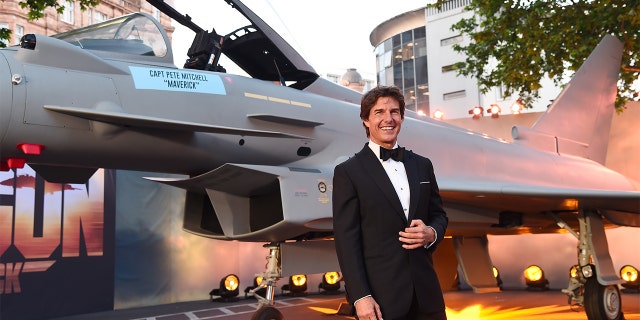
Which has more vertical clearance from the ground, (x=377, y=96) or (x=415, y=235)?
(x=377, y=96)

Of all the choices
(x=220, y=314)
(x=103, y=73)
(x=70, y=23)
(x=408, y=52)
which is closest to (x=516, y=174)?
(x=220, y=314)

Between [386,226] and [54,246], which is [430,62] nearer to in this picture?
[54,246]

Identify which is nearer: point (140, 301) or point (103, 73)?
point (103, 73)

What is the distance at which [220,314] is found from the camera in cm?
896

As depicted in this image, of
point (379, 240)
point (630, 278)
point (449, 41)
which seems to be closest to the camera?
point (379, 240)

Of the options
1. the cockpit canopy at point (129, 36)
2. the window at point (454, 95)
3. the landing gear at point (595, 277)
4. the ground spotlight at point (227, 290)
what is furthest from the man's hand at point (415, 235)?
the window at point (454, 95)

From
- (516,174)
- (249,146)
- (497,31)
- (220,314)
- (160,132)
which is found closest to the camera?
(160,132)

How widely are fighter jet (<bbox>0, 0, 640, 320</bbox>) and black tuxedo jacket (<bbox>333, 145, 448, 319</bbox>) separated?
2.66 m

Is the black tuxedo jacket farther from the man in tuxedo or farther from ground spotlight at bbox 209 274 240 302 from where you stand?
ground spotlight at bbox 209 274 240 302

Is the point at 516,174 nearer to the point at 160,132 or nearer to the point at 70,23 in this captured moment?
the point at 160,132

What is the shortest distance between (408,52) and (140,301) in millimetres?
31802

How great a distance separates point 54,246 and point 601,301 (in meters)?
8.39

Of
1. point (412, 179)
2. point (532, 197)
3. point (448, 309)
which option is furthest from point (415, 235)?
point (448, 309)

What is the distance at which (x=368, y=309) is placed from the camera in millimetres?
2217
